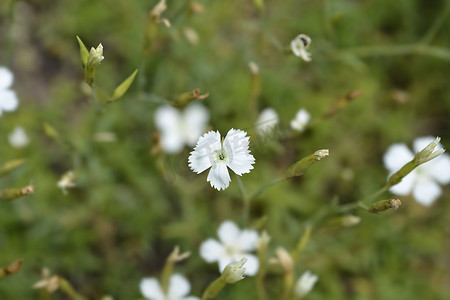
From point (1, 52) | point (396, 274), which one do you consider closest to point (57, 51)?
point (1, 52)

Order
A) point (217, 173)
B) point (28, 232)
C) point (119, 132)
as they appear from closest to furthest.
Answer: point (217, 173), point (28, 232), point (119, 132)

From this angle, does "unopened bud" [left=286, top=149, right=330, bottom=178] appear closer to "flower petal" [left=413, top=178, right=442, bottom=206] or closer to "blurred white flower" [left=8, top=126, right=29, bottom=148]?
"flower petal" [left=413, top=178, right=442, bottom=206]

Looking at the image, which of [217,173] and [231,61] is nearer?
[217,173]

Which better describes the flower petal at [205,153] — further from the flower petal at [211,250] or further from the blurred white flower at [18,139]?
the blurred white flower at [18,139]

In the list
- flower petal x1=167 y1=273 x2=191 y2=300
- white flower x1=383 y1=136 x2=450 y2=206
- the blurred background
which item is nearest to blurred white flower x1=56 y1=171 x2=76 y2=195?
the blurred background

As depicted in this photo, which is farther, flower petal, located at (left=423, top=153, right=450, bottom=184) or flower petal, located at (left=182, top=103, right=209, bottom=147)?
flower petal, located at (left=182, top=103, right=209, bottom=147)

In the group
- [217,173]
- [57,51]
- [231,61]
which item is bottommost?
[217,173]

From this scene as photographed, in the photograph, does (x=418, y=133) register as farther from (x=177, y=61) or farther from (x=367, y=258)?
(x=177, y=61)

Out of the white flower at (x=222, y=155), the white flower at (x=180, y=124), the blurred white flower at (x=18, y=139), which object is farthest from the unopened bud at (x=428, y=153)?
the blurred white flower at (x=18, y=139)
